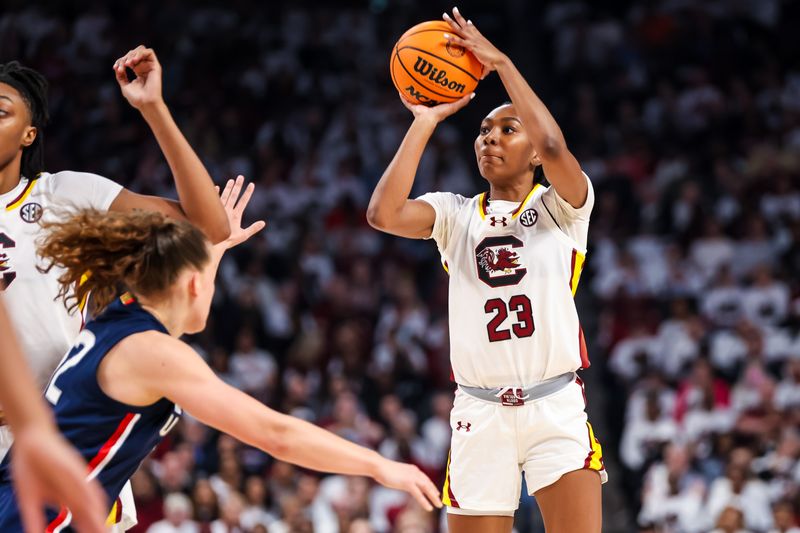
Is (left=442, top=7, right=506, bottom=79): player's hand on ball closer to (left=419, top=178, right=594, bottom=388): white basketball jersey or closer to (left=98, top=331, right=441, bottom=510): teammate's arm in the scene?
(left=419, top=178, right=594, bottom=388): white basketball jersey

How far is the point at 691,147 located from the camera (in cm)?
1422

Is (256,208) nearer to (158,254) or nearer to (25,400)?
(158,254)

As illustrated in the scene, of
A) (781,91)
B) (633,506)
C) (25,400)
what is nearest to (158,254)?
(25,400)

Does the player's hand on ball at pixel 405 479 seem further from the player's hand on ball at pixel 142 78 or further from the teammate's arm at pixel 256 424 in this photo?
the player's hand on ball at pixel 142 78

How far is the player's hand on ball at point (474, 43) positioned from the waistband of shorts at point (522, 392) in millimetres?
1387

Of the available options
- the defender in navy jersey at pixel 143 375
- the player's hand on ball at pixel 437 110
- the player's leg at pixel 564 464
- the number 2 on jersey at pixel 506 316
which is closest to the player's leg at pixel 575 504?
the player's leg at pixel 564 464

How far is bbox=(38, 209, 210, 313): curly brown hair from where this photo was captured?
3.33m

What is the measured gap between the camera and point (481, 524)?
459 centimetres

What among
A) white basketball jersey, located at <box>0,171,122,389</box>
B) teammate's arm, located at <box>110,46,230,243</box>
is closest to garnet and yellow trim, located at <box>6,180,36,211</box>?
white basketball jersey, located at <box>0,171,122,389</box>

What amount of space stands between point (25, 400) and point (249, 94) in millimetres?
13580

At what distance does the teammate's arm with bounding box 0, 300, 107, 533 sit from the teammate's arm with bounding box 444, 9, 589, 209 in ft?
9.87

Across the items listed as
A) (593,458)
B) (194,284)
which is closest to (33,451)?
(194,284)

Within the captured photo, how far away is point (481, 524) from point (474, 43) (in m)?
2.07

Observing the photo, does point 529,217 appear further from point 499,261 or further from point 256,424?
point 256,424
